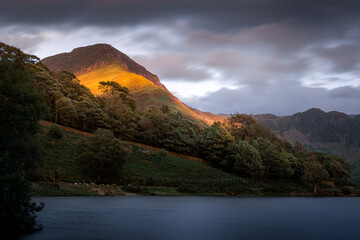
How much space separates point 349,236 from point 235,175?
2927 inches

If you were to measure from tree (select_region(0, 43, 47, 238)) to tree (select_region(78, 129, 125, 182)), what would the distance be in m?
40.2

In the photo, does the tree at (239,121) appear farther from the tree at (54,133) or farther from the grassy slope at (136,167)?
the tree at (54,133)

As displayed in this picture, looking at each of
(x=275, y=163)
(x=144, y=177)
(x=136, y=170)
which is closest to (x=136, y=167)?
(x=136, y=170)

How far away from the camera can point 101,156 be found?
63.8 metres

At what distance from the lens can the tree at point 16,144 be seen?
19031 millimetres

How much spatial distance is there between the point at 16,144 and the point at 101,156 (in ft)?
139

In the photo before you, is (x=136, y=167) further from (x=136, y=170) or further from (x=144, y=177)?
(x=144, y=177)

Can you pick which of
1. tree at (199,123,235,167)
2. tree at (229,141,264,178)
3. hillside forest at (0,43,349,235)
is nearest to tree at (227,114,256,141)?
hillside forest at (0,43,349,235)

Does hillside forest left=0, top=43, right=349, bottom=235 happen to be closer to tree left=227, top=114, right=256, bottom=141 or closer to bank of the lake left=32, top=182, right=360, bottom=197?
tree left=227, top=114, right=256, bottom=141

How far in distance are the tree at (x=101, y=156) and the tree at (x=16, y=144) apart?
40.2 metres

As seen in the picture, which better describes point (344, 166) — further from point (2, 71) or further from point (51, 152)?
point (2, 71)

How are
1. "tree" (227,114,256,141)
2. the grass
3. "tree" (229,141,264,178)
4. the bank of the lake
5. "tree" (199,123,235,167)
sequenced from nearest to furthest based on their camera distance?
the bank of the lake < the grass < "tree" (229,141,264,178) < "tree" (199,123,235,167) < "tree" (227,114,256,141)

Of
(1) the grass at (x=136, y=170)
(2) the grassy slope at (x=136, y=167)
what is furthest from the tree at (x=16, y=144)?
(2) the grassy slope at (x=136, y=167)

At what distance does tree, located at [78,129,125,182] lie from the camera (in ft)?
211
